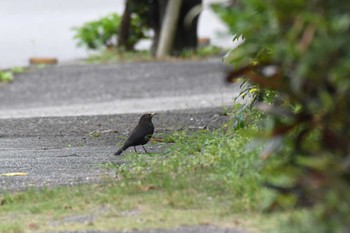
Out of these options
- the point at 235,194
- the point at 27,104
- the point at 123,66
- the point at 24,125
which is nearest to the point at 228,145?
the point at 235,194

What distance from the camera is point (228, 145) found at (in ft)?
28.4

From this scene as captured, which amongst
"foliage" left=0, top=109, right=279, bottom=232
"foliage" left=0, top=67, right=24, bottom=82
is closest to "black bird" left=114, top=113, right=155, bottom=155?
"foliage" left=0, top=109, right=279, bottom=232

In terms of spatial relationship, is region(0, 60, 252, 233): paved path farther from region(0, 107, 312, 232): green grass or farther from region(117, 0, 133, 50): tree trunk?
region(117, 0, 133, 50): tree trunk

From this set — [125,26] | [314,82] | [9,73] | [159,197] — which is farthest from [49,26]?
[314,82]

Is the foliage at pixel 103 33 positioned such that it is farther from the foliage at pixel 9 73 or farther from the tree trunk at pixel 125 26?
the foliage at pixel 9 73

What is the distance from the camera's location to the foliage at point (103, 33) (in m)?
24.8

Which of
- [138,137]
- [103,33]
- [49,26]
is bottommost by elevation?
[49,26]

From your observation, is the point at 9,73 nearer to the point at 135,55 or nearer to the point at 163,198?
the point at 135,55

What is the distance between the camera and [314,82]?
5.23 meters

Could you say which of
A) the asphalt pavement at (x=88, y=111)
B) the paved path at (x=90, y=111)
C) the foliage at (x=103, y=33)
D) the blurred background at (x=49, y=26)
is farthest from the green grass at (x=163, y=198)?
the foliage at (x=103, y=33)

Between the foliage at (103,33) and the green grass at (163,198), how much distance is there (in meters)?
15.8

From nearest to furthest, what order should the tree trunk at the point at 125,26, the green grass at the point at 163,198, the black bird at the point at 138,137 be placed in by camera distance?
1. the green grass at the point at 163,198
2. the black bird at the point at 138,137
3. the tree trunk at the point at 125,26

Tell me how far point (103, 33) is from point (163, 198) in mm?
17789

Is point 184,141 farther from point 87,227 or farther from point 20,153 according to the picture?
point 87,227
